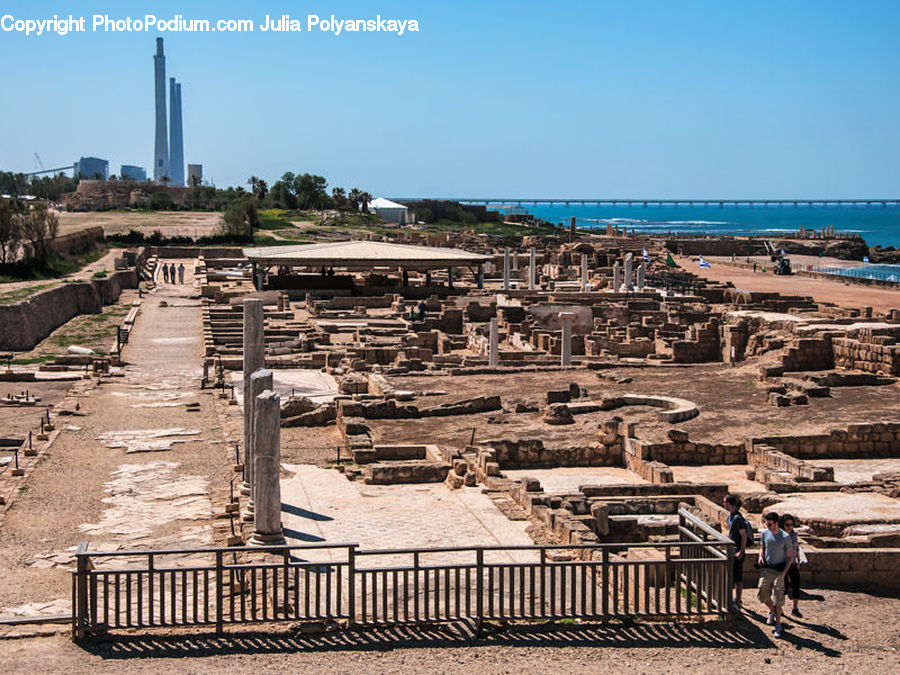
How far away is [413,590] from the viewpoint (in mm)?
12250

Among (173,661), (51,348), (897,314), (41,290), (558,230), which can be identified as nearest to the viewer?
(173,661)

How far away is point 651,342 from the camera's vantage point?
3672 cm

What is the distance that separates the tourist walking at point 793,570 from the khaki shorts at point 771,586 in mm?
144

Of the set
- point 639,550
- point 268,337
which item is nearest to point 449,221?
point 268,337

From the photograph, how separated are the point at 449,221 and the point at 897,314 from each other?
85768mm

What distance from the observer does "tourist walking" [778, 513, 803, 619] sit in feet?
39.0

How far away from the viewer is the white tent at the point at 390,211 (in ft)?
382

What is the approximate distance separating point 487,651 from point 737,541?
10.3ft

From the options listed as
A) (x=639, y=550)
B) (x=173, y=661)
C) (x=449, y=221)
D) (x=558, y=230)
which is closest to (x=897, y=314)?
(x=639, y=550)

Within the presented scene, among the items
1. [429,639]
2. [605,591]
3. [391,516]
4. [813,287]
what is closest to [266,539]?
[391,516]

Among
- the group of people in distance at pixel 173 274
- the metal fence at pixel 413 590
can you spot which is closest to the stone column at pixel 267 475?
the metal fence at pixel 413 590

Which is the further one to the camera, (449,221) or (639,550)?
(449,221)

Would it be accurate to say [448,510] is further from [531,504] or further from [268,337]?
[268,337]

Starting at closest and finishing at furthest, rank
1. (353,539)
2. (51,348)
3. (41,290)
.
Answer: (353,539), (51,348), (41,290)
